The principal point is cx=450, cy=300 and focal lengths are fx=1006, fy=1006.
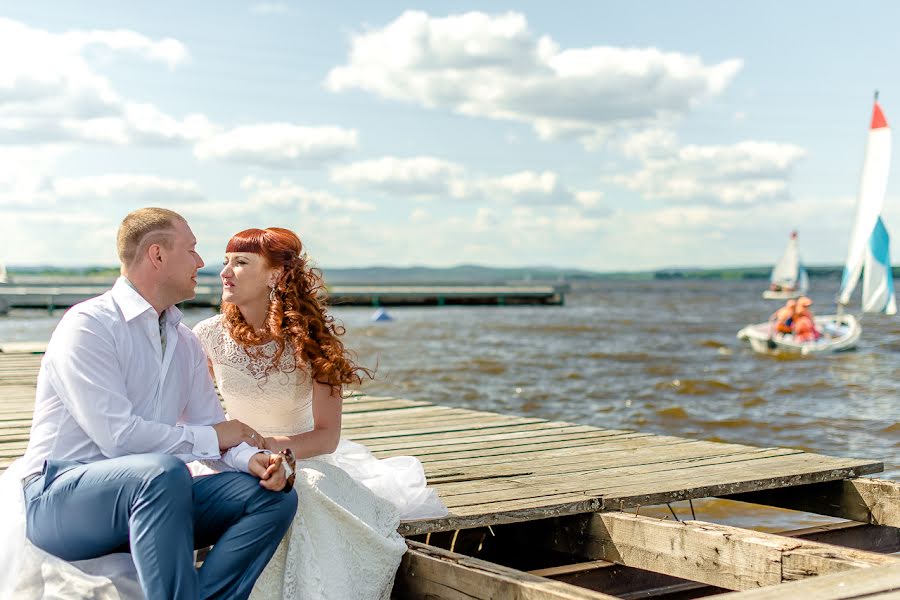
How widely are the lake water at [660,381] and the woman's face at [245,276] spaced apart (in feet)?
12.9

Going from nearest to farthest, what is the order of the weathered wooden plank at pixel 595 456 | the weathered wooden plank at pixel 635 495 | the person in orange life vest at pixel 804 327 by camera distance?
the weathered wooden plank at pixel 635 495
the weathered wooden plank at pixel 595 456
the person in orange life vest at pixel 804 327

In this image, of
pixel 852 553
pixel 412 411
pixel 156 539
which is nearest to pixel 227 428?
pixel 156 539

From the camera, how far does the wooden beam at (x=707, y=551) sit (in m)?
3.56

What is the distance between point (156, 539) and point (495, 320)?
4074cm

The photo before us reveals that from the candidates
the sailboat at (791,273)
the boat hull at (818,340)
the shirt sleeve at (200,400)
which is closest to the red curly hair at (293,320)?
the shirt sleeve at (200,400)

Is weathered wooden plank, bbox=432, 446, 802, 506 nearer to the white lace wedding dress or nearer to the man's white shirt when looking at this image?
the white lace wedding dress

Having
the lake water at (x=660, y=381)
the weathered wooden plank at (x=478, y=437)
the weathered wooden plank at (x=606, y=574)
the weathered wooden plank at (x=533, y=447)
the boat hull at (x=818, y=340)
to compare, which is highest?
the weathered wooden plank at (x=533, y=447)

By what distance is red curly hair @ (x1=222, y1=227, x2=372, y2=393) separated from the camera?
385cm

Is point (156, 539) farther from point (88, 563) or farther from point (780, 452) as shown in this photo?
point (780, 452)

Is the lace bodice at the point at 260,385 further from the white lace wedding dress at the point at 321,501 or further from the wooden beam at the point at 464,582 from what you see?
the wooden beam at the point at 464,582

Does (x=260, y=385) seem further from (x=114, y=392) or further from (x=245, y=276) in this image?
(x=114, y=392)

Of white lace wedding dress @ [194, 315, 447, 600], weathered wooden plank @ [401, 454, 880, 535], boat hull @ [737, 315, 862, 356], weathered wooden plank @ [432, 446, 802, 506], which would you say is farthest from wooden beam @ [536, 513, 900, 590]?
boat hull @ [737, 315, 862, 356]

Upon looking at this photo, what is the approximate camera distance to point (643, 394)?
17.2 metres

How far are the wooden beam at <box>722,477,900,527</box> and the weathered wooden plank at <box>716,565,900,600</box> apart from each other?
2.28 m
